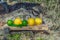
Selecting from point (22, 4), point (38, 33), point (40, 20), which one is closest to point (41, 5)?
point (22, 4)

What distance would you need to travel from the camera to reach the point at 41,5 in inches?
99.3

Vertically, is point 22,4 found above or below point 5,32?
above

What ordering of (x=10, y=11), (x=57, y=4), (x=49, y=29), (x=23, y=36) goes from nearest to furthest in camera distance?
(x=23, y=36), (x=49, y=29), (x=57, y=4), (x=10, y=11)

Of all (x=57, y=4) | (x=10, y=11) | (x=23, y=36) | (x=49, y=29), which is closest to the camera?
(x=23, y=36)

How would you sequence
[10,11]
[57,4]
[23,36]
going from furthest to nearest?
1. [10,11]
2. [57,4]
3. [23,36]

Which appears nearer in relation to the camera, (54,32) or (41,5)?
(54,32)

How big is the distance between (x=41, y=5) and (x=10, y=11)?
1.43 feet

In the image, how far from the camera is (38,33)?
2.02 meters

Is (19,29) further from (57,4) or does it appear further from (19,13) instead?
A: (57,4)

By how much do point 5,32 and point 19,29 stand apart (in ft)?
A: 0.51

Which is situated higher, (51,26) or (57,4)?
(57,4)

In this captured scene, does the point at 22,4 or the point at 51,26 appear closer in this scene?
the point at 51,26

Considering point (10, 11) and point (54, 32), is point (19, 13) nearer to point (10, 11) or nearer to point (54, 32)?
point (10, 11)

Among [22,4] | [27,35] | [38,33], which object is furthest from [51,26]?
[22,4]
